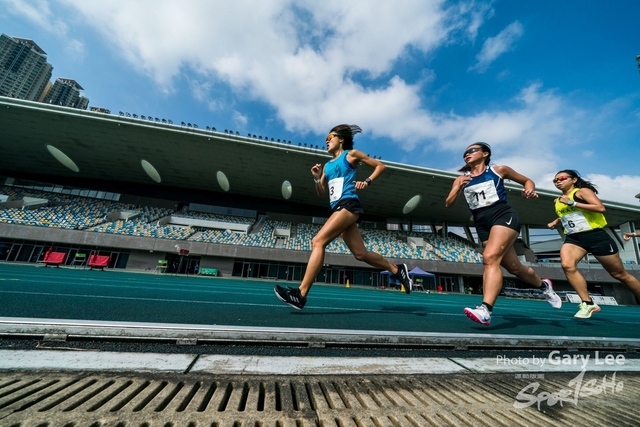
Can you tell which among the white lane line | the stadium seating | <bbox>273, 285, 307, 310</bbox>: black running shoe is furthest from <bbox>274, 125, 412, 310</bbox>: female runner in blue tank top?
the stadium seating

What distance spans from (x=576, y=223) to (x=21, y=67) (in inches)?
4066

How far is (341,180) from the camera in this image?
9.71 feet

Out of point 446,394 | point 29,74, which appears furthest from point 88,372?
point 29,74

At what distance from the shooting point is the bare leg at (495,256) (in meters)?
2.48

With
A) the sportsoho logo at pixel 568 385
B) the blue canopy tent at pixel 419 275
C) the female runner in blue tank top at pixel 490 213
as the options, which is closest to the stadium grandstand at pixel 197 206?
the blue canopy tent at pixel 419 275

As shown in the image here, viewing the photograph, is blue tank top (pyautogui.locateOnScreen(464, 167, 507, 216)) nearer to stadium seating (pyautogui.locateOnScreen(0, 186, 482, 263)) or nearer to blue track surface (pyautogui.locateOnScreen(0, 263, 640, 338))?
blue track surface (pyautogui.locateOnScreen(0, 263, 640, 338))

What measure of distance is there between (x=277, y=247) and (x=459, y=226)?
22.3 m

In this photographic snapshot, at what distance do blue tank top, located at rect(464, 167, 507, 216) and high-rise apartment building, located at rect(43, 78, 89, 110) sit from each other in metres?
96.8

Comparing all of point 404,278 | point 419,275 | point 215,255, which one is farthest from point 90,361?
point 419,275

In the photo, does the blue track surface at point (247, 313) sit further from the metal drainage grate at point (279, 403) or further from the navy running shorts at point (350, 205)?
the navy running shorts at point (350, 205)

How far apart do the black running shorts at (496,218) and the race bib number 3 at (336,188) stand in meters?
1.63

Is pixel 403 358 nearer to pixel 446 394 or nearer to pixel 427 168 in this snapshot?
pixel 446 394

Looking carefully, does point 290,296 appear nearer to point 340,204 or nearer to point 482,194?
point 340,204

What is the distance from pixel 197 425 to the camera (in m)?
0.74
